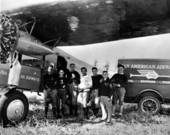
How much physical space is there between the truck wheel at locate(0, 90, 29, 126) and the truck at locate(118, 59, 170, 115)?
3.63 m

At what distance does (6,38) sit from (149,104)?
4.51 metres

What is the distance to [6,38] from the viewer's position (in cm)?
456

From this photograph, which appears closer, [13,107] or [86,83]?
[13,107]

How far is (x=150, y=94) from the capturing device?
6.89m

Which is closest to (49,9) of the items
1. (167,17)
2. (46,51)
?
(46,51)

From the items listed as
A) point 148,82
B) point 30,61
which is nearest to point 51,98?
point 30,61

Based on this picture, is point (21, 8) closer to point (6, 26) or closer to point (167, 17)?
point (6, 26)

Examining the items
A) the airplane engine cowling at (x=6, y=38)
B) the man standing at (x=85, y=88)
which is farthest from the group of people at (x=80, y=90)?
the airplane engine cowling at (x=6, y=38)

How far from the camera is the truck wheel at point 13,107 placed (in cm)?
431

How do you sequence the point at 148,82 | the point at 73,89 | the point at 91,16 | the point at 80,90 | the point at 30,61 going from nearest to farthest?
1. the point at 91,16
2. the point at 80,90
3. the point at 73,89
4. the point at 148,82
5. the point at 30,61

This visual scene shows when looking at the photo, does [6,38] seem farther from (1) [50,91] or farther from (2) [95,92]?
(2) [95,92]

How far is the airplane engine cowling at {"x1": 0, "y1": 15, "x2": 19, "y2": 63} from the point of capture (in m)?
4.52

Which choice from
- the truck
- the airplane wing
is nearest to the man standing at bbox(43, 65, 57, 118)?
the airplane wing

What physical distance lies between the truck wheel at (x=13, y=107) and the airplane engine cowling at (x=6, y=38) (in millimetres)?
757
